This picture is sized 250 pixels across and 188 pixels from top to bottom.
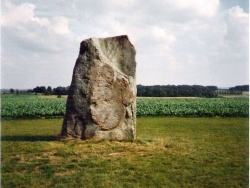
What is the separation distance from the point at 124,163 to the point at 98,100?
2.92 m

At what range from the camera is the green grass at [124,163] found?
6867mm

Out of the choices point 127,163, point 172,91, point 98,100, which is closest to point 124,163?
point 127,163

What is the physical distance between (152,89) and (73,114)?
56.4 meters

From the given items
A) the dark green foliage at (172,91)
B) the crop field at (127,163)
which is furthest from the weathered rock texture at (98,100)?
the dark green foliage at (172,91)

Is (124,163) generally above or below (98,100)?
below

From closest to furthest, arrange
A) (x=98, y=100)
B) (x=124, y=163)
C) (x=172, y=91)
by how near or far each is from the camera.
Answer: (x=124, y=163), (x=98, y=100), (x=172, y=91)

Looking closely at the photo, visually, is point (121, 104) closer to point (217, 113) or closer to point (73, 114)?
point (73, 114)

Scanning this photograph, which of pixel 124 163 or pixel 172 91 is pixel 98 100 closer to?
pixel 124 163

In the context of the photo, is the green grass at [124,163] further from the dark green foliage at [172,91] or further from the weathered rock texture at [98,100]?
the dark green foliage at [172,91]

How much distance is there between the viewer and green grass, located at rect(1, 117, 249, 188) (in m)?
6.87

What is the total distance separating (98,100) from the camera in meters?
10.6

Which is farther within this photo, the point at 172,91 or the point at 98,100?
the point at 172,91

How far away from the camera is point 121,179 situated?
6988 millimetres

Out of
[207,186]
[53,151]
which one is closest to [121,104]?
[53,151]
